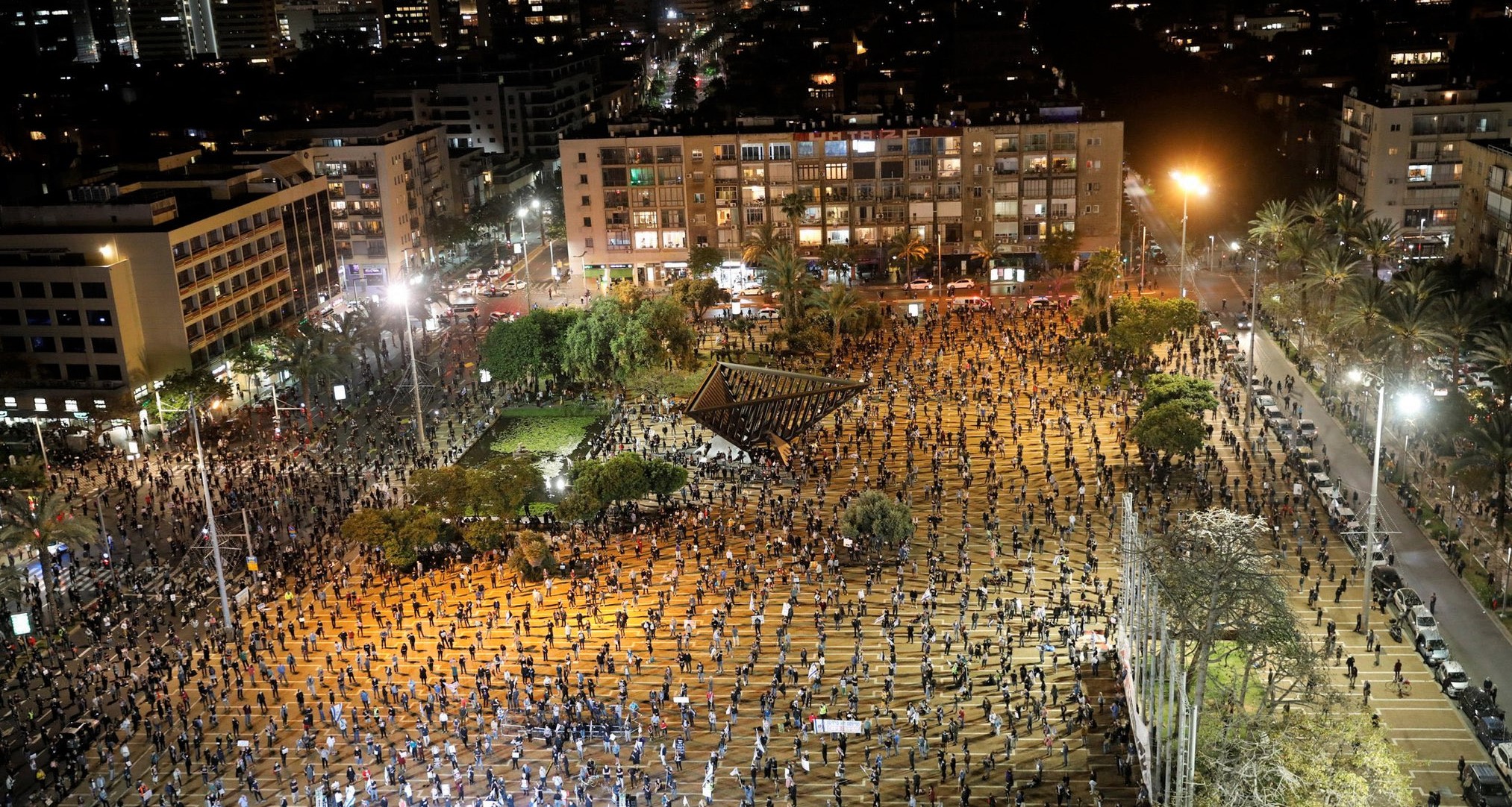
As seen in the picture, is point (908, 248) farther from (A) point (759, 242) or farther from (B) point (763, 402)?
(B) point (763, 402)

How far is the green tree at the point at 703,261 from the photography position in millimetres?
123562

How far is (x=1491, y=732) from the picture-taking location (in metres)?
50.6

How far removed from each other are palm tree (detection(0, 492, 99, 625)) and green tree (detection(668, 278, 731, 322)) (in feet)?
168

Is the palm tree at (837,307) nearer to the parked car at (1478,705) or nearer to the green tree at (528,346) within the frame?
the green tree at (528,346)

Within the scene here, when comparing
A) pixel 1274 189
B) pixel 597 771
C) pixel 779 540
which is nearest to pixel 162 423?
pixel 779 540

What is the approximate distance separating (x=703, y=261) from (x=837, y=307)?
77.3 feet

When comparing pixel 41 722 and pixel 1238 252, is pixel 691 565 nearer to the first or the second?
pixel 41 722

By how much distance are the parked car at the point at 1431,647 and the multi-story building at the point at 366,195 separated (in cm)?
9546

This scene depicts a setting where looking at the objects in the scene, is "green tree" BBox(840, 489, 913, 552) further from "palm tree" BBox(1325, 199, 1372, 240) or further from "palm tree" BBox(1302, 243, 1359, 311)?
"palm tree" BBox(1325, 199, 1372, 240)

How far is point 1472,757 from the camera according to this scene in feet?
166

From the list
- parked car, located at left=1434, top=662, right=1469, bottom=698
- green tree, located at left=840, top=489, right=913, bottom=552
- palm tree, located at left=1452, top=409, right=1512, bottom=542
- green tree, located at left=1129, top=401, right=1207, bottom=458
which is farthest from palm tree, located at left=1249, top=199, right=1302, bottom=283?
parked car, located at left=1434, top=662, right=1469, bottom=698

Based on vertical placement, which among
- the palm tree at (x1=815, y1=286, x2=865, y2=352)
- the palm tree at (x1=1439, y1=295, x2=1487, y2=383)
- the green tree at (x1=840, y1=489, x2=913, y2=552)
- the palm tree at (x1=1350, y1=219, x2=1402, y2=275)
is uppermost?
the palm tree at (x1=1350, y1=219, x2=1402, y2=275)

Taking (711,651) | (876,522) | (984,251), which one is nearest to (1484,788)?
(876,522)

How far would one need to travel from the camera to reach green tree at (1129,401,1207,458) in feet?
247
